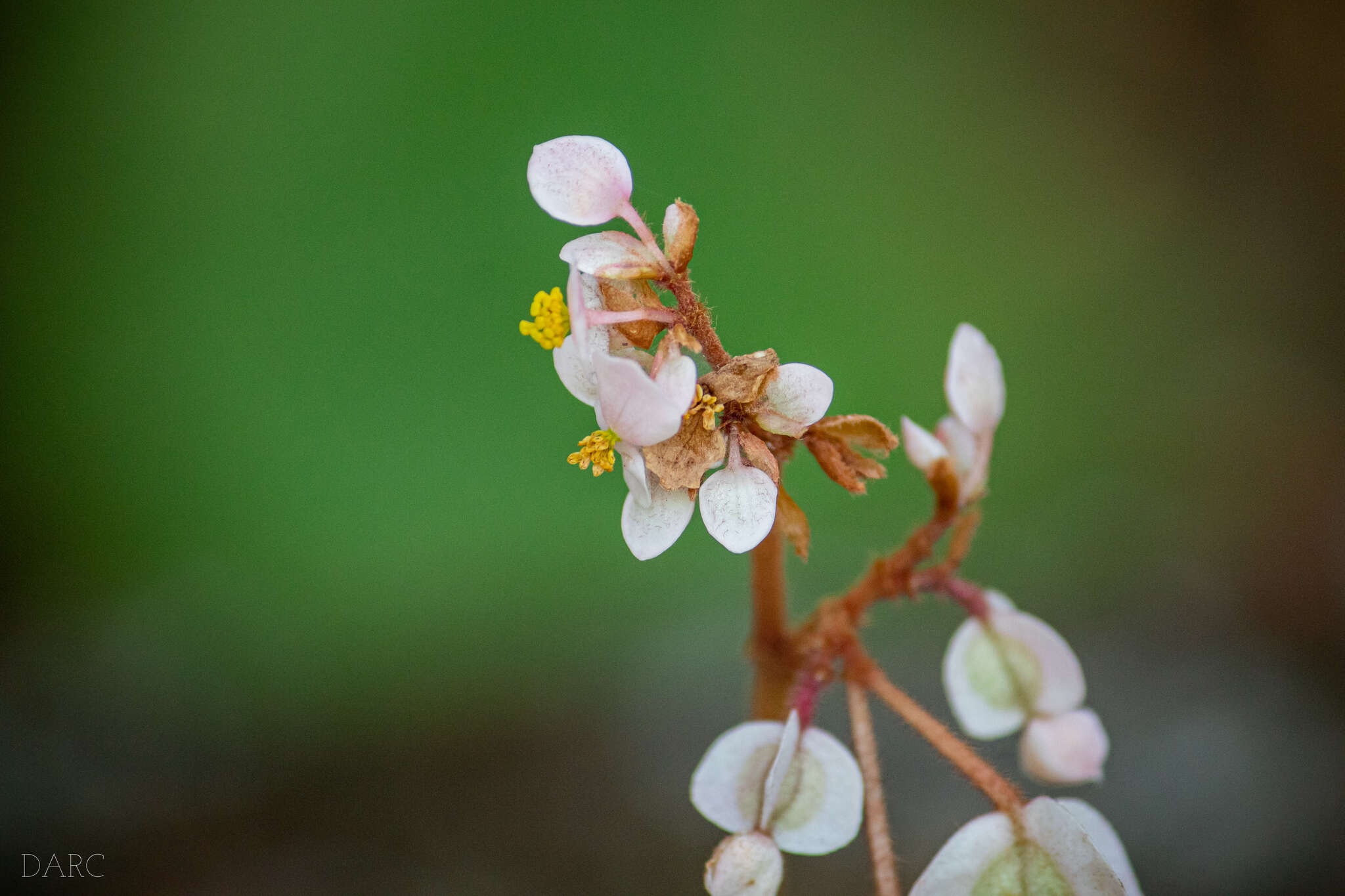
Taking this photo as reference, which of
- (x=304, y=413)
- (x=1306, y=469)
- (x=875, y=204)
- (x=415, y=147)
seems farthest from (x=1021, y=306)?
(x=304, y=413)

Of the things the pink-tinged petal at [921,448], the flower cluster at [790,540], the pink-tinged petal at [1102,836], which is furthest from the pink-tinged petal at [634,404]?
the pink-tinged petal at [1102,836]

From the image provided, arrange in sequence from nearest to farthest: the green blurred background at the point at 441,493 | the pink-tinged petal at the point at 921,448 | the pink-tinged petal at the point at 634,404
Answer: the pink-tinged petal at the point at 634,404, the pink-tinged petal at the point at 921,448, the green blurred background at the point at 441,493

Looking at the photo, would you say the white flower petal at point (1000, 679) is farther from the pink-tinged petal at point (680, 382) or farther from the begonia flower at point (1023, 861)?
the pink-tinged petal at point (680, 382)

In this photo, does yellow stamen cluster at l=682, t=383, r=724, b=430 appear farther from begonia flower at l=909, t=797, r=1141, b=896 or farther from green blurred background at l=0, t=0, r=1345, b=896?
green blurred background at l=0, t=0, r=1345, b=896

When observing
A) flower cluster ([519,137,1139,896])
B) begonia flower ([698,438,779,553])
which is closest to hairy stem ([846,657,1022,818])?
flower cluster ([519,137,1139,896])

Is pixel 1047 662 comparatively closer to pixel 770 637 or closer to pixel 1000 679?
pixel 1000 679

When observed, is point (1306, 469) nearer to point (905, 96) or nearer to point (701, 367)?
point (905, 96)

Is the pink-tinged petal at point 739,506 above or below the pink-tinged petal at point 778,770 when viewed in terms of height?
above
